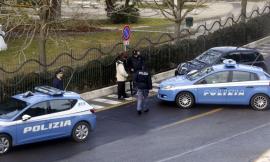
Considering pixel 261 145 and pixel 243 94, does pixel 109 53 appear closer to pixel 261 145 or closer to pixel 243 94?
pixel 243 94

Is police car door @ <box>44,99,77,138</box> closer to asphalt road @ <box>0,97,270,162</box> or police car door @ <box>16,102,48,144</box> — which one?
police car door @ <box>16,102,48,144</box>

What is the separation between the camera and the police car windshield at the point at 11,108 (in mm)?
13797

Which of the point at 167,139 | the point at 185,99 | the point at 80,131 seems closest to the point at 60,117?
the point at 80,131

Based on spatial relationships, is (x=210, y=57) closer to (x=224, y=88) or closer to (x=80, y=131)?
(x=224, y=88)

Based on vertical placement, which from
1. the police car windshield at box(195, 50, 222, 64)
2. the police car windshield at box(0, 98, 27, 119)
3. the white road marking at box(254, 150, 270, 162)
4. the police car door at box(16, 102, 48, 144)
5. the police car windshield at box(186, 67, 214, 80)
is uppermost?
the police car windshield at box(195, 50, 222, 64)

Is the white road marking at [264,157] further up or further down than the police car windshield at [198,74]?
further down

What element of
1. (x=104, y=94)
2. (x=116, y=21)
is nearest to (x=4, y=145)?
(x=104, y=94)

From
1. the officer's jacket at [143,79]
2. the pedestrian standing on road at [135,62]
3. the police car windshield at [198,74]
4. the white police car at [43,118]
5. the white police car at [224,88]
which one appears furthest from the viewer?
the pedestrian standing on road at [135,62]

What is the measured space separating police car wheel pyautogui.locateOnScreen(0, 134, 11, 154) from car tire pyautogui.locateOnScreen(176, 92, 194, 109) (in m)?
6.88

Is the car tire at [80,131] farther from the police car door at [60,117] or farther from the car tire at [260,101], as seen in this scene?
the car tire at [260,101]

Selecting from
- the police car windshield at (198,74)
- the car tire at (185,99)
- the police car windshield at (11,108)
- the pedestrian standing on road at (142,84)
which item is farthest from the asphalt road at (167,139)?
the police car windshield at (198,74)

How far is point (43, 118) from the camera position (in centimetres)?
1402

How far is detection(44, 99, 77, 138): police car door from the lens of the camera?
1420cm

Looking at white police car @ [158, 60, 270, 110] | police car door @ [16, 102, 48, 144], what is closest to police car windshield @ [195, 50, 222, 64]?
white police car @ [158, 60, 270, 110]
